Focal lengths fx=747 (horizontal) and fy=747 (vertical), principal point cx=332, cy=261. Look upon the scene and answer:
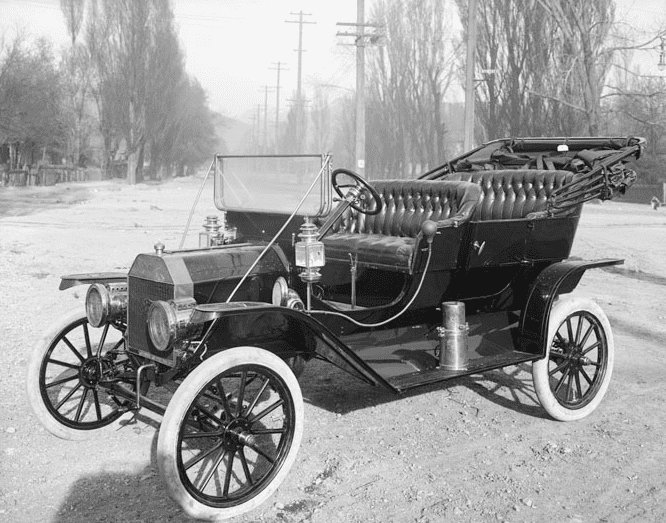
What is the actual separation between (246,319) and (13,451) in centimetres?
144

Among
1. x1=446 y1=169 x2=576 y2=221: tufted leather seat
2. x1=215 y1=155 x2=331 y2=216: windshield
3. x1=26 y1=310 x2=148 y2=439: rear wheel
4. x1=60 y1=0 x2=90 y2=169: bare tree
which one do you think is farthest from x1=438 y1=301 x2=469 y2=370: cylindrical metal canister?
x1=60 y1=0 x2=90 y2=169: bare tree

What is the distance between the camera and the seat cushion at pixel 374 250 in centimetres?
430

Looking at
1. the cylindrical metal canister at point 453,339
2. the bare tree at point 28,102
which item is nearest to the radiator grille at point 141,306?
the cylindrical metal canister at point 453,339

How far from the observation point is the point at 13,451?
3.87 meters

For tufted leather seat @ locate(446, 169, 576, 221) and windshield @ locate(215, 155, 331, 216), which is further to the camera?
tufted leather seat @ locate(446, 169, 576, 221)

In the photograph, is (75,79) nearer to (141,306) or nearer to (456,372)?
(141,306)

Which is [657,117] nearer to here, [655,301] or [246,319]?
[655,301]

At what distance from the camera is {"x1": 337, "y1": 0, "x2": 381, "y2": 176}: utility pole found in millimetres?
21859

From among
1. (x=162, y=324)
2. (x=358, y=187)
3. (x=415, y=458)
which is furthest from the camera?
(x=358, y=187)

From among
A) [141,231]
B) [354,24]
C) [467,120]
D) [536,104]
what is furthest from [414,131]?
[141,231]

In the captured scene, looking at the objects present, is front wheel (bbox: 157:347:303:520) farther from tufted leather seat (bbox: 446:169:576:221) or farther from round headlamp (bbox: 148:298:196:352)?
tufted leather seat (bbox: 446:169:576:221)

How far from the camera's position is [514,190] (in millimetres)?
5574

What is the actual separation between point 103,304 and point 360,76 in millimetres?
19448

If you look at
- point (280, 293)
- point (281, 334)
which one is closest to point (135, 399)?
point (281, 334)
